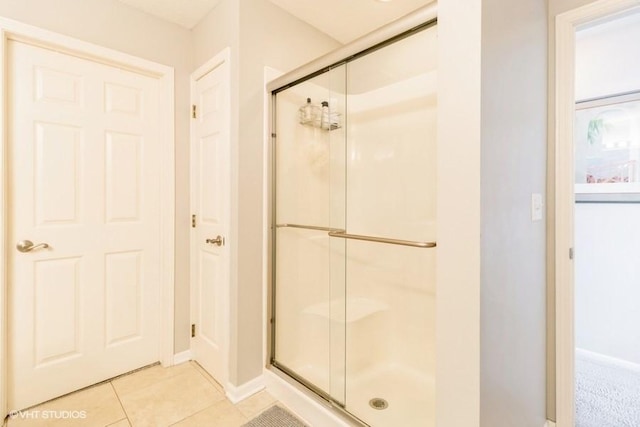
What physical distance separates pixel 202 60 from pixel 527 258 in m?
2.32

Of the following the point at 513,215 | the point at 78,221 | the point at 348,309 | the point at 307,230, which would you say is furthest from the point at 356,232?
the point at 78,221

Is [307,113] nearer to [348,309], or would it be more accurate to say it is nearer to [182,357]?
[348,309]

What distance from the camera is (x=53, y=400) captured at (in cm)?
179

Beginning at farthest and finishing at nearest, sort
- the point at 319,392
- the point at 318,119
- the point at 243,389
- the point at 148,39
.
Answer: the point at 148,39, the point at 318,119, the point at 243,389, the point at 319,392

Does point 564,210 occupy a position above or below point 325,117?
below

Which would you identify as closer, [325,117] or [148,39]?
[325,117]

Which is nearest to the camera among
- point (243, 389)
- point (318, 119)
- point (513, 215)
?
point (513, 215)

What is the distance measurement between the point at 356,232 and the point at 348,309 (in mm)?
513

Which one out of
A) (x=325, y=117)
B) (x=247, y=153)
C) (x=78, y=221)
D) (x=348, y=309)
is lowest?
(x=348, y=309)

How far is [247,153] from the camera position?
1.87m

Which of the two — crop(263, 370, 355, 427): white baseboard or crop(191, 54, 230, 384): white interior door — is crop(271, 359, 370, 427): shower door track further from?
crop(191, 54, 230, 384): white interior door

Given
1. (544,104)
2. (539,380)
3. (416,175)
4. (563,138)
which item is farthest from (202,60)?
(539,380)

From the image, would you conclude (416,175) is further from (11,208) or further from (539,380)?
(11,208)

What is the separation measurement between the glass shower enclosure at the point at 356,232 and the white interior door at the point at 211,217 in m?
0.31
